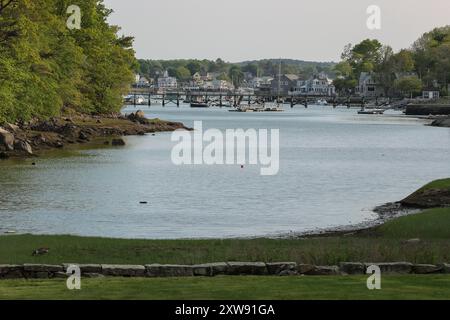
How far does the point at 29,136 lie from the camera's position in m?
75.8

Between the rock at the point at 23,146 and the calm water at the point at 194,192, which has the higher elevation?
Result: the rock at the point at 23,146

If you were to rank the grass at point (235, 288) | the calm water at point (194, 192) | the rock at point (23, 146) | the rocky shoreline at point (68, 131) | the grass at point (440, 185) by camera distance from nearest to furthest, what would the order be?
the grass at point (235, 288) < the calm water at point (194, 192) < the grass at point (440, 185) < the rock at point (23, 146) < the rocky shoreline at point (68, 131)

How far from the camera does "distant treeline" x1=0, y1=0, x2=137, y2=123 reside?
214 feet

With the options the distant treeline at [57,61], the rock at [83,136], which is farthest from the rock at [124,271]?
the rock at [83,136]

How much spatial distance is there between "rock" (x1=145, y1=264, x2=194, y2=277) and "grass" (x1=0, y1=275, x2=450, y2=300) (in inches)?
41.5

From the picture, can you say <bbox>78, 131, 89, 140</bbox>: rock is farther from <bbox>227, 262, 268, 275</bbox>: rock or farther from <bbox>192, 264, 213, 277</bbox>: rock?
<bbox>227, 262, 268, 275</bbox>: rock

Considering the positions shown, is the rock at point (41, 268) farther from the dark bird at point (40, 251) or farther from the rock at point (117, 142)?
the rock at point (117, 142)

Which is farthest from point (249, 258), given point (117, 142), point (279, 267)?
point (117, 142)

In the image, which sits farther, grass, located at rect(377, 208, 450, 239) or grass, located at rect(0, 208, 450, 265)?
grass, located at rect(377, 208, 450, 239)

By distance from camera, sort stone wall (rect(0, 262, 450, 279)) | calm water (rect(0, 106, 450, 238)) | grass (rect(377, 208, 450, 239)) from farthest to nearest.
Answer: calm water (rect(0, 106, 450, 238)) < grass (rect(377, 208, 450, 239)) < stone wall (rect(0, 262, 450, 279))

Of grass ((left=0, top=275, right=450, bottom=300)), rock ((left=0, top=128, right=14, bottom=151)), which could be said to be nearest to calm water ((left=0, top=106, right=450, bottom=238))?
rock ((left=0, top=128, right=14, bottom=151))

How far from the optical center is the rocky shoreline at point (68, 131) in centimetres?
6638

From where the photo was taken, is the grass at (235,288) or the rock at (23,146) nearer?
the grass at (235,288)
